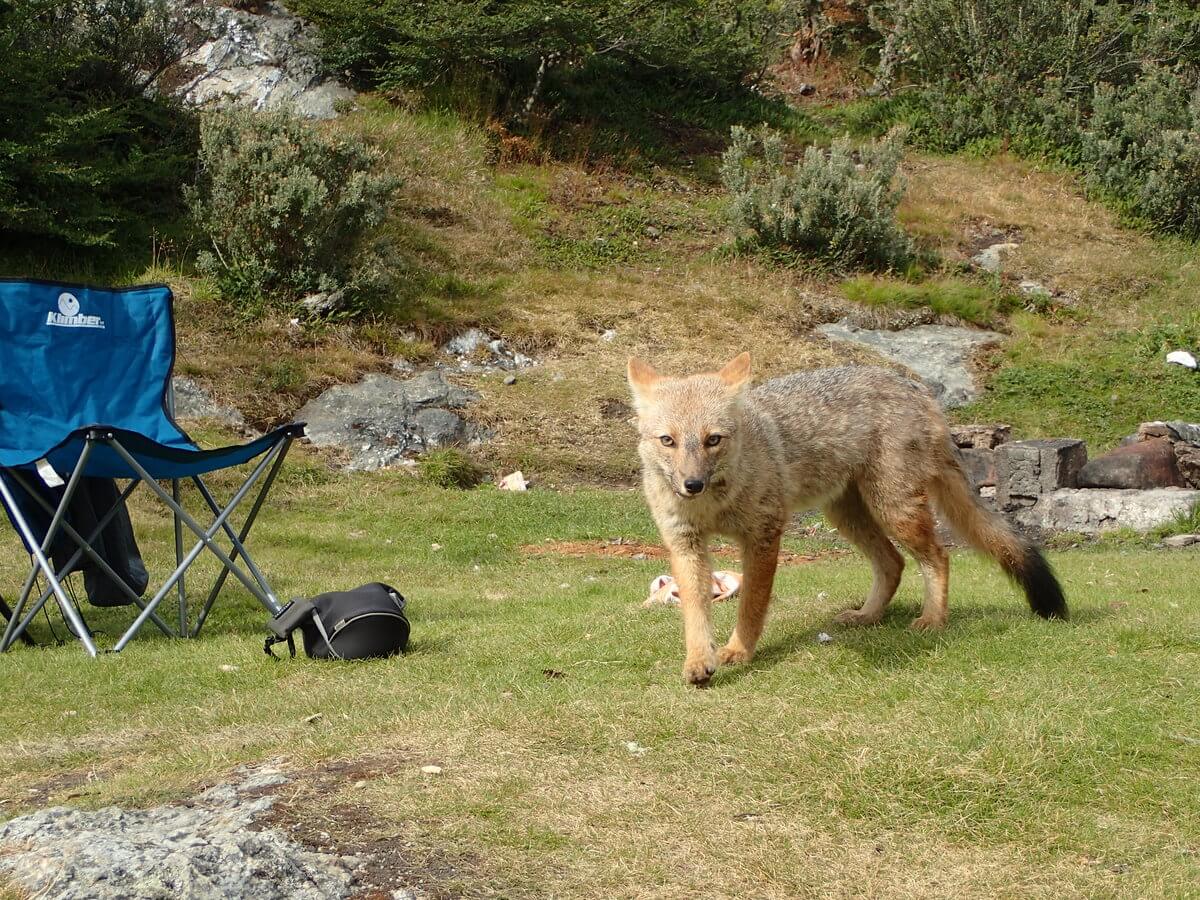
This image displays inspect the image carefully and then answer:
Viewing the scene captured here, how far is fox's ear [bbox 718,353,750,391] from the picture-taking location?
5.82m

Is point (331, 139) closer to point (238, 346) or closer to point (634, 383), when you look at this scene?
point (238, 346)

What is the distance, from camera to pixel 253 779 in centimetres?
407

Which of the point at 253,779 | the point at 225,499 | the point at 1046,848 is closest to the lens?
the point at 1046,848

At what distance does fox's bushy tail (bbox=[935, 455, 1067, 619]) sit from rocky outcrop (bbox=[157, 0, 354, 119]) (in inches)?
644

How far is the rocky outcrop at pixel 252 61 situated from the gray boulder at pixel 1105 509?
46.2 feet

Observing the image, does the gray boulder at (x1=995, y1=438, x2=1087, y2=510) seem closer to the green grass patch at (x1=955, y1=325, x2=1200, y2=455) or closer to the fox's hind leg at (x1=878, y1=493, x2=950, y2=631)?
the green grass patch at (x1=955, y1=325, x2=1200, y2=455)

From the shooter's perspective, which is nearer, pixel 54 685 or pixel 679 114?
pixel 54 685

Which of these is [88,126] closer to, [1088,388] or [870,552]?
[870,552]

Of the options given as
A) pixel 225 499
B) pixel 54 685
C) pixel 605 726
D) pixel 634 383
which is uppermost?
pixel 634 383

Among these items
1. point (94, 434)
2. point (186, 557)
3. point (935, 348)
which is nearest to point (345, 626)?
point (186, 557)

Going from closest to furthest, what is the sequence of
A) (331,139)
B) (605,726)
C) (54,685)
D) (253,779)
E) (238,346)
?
1. (253,779)
2. (605,726)
3. (54,685)
4. (238,346)
5. (331,139)

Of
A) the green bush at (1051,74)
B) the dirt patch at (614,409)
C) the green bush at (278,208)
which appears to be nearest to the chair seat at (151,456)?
the dirt patch at (614,409)

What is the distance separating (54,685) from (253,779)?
7.69 ft

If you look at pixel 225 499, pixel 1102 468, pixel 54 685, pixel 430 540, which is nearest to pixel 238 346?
pixel 225 499
